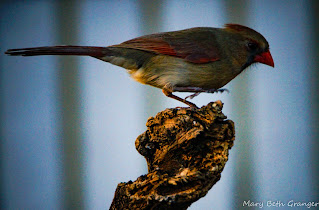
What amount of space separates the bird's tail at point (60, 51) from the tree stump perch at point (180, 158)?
595 mm

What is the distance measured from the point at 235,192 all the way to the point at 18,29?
2.92 meters

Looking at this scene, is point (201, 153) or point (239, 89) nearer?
point (201, 153)

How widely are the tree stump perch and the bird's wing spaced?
1.69 feet

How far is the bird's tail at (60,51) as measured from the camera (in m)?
1.95

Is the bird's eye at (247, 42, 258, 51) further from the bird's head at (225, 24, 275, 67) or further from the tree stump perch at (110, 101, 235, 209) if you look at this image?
the tree stump perch at (110, 101, 235, 209)

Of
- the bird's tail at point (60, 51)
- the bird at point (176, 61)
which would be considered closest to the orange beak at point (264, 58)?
the bird at point (176, 61)

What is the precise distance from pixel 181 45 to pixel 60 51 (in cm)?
84

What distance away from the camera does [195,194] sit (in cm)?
164

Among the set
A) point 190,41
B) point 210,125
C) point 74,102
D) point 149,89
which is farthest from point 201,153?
point 74,102

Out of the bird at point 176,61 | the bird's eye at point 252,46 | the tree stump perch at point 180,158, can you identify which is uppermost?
the bird's eye at point 252,46

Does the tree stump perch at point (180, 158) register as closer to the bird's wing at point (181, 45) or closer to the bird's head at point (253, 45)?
the bird's wing at point (181, 45)

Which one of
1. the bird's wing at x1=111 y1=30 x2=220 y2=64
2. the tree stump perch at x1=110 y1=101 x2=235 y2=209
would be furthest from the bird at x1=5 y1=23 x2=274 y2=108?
the tree stump perch at x1=110 y1=101 x2=235 y2=209

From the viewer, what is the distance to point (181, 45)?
2363mm

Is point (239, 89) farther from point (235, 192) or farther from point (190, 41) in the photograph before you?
point (190, 41)
